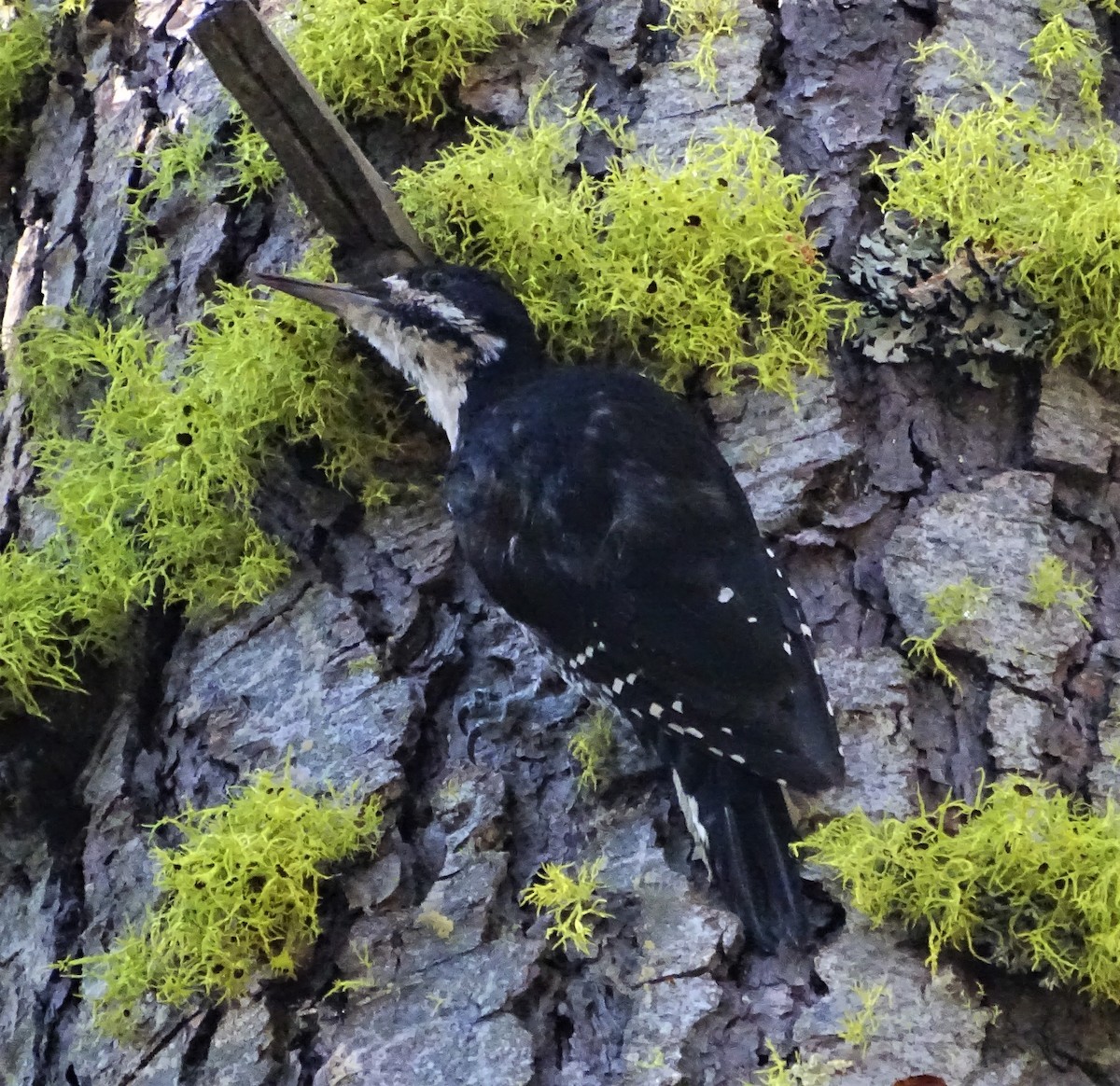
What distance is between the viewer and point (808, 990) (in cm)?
173

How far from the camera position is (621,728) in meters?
2.03

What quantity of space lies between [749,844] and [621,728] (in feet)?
0.97

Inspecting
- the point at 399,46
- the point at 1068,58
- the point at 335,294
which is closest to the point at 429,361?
the point at 335,294

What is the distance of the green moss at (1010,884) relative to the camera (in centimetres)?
171

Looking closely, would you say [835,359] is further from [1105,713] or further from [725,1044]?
[725,1044]

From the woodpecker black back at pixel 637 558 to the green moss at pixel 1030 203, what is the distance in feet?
1.81

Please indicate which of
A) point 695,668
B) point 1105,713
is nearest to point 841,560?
point 695,668

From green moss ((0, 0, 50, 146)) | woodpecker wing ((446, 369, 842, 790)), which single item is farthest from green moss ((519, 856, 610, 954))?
green moss ((0, 0, 50, 146))

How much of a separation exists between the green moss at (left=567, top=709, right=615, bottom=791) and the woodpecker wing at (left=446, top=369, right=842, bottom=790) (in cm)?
5

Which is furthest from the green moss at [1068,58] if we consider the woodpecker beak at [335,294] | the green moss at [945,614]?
the woodpecker beak at [335,294]

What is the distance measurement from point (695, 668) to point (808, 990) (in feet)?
1.69

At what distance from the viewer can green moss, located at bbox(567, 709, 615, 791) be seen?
1.98 metres

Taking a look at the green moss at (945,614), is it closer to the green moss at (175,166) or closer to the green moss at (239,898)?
the green moss at (239,898)

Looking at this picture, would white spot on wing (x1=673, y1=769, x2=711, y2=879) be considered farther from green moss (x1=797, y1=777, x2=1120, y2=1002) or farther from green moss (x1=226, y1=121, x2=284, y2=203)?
green moss (x1=226, y1=121, x2=284, y2=203)
